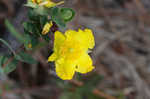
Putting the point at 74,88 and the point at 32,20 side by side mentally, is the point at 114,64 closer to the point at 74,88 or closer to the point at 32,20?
the point at 74,88

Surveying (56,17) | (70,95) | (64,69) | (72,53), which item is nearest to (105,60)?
(70,95)

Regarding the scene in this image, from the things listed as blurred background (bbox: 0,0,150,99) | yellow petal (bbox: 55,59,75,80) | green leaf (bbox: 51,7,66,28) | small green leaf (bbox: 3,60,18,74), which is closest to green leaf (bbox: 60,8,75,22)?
green leaf (bbox: 51,7,66,28)

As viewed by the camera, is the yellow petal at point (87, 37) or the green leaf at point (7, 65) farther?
the green leaf at point (7, 65)

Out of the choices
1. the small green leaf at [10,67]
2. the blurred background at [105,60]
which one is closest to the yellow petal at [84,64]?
the small green leaf at [10,67]

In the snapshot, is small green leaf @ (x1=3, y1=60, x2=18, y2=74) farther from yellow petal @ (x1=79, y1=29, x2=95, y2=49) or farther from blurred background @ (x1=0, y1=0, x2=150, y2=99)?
blurred background @ (x1=0, y1=0, x2=150, y2=99)

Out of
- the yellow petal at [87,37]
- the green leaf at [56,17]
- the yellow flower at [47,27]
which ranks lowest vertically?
the yellow petal at [87,37]

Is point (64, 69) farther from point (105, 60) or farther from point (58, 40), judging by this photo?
point (105, 60)

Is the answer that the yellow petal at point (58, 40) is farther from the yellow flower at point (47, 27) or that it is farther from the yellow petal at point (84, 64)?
the yellow petal at point (84, 64)

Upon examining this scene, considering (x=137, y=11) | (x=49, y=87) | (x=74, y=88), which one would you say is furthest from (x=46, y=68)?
(x=137, y=11)
